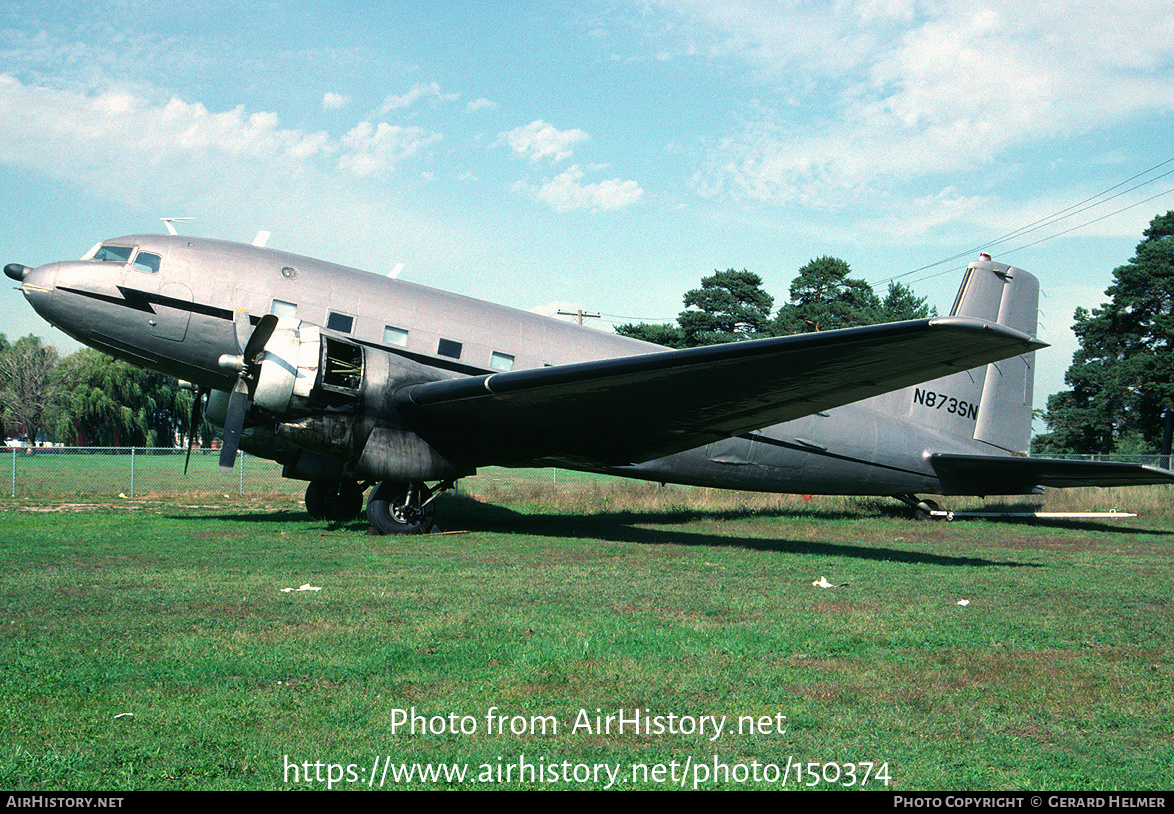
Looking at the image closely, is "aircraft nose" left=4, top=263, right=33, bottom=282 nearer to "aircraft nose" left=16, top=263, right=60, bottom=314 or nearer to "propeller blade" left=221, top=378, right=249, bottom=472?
"aircraft nose" left=16, top=263, right=60, bottom=314

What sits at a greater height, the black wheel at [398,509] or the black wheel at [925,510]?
the black wheel at [925,510]

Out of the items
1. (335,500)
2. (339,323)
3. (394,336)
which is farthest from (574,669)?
(335,500)

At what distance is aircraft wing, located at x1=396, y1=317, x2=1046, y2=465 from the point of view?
893cm

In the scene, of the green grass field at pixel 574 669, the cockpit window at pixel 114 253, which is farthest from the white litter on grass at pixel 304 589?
the cockpit window at pixel 114 253

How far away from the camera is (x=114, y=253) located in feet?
43.8

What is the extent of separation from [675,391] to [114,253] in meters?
9.29

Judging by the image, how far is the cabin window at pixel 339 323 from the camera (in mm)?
13273

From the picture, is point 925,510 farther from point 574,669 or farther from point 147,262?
point 147,262

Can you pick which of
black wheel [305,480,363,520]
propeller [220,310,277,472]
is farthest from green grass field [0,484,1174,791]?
black wheel [305,480,363,520]

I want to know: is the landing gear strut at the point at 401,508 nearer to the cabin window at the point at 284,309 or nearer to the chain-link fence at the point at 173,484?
the cabin window at the point at 284,309

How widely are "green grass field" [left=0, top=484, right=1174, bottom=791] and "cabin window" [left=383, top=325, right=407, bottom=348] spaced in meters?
3.75

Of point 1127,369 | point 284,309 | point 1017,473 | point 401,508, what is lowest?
point 401,508

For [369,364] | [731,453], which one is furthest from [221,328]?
[731,453]

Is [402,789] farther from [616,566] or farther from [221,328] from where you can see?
[221,328]
